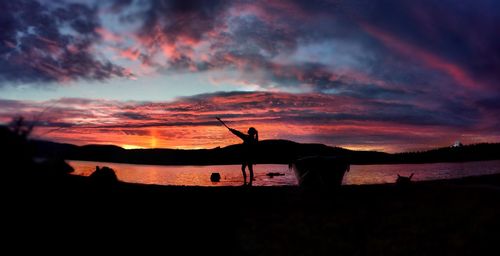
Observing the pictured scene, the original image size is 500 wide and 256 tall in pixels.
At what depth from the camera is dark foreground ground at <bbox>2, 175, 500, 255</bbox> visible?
7.23 metres

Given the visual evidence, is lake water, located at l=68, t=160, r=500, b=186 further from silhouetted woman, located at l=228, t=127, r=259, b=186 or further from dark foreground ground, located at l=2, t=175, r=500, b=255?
dark foreground ground, located at l=2, t=175, r=500, b=255

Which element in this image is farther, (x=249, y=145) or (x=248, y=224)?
(x=249, y=145)

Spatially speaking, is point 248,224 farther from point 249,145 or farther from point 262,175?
point 262,175

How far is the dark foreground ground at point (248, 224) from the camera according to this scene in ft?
23.7

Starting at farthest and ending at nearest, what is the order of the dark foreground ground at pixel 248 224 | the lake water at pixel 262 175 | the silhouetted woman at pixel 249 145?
the lake water at pixel 262 175
the silhouetted woman at pixel 249 145
the dark foreground ground at pixel 248 224

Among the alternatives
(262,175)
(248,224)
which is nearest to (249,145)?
(248,224)

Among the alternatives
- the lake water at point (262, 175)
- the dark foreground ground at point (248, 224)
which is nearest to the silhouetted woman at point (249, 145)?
the dark foreground ground at point (248, 224)

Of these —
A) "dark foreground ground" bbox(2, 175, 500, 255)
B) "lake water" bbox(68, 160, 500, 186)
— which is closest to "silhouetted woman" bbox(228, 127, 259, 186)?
"dark foreground ground" bbox(2, 175, 500, 255)

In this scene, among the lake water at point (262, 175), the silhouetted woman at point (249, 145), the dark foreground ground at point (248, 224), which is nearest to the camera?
the dark foreground ground at point (248, 224)

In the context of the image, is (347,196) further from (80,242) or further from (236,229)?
(80,242)

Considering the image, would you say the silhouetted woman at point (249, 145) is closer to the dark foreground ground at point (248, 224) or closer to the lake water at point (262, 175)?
the dark foreground ground at point (248, 224)

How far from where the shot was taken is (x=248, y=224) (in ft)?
30.1

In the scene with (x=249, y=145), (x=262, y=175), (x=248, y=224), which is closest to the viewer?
(x=248, y=224)

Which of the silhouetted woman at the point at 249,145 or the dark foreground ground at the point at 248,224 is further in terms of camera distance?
the silhouetted woman at the point at 249,145
